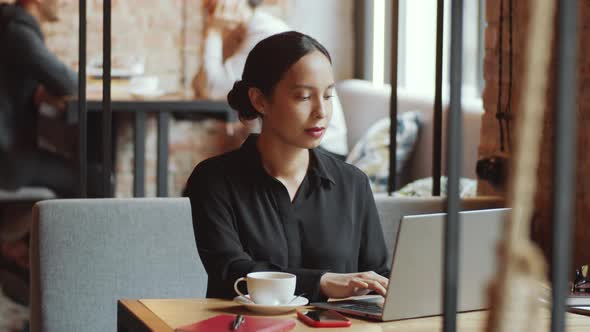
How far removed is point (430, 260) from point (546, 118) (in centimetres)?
105

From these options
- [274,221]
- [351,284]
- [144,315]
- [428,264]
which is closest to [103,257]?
[274,221]

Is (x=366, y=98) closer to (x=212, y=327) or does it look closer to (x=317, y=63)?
(x=317, y=63)

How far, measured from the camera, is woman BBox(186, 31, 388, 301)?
1.77m

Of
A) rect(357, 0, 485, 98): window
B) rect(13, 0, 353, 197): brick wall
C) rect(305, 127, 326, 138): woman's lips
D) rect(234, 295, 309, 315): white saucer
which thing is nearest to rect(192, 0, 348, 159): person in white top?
rect(13, 0, 353, 197): brick wall

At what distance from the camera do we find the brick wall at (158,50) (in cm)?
501

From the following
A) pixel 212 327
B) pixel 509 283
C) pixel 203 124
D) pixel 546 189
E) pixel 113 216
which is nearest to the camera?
pixel 509 283

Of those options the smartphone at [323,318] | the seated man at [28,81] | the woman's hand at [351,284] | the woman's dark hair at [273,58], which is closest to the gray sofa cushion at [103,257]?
the woman's dark hair at [273,58]

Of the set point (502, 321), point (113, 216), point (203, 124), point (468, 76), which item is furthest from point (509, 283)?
point (203, 124)

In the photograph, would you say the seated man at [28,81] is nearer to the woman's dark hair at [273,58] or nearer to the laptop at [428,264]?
the woman's dark hair at [273,58]

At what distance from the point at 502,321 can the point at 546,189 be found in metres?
1.97

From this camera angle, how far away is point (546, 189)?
92.5 inches

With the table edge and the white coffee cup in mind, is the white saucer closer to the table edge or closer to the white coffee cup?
the white coffee cup

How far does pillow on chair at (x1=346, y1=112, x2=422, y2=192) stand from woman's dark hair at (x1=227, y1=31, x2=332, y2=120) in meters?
2.40

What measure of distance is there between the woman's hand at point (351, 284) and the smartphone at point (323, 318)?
0.11m
